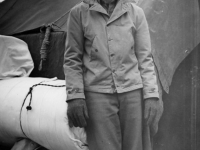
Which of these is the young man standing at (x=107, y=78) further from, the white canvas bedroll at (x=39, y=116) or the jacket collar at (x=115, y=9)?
the white canvas bedroll at (x=39, y=116)

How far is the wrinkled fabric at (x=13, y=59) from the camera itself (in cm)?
262

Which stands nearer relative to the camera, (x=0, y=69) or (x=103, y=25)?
(x=103, y=25)

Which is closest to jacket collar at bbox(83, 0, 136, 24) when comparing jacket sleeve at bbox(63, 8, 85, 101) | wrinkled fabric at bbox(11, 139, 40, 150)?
jacket sleeve at bbox(63, 8, 85, 101)

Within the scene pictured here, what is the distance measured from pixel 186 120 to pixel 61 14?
172 cm

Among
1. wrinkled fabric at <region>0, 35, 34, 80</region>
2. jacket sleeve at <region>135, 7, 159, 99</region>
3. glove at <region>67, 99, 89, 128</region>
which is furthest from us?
wrinkled fabric at <region>0, 35, 34, 80</region>

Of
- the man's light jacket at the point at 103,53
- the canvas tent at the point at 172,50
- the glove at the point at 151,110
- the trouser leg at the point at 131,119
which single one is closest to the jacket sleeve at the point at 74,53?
the man's light jacket at the point at 103,53

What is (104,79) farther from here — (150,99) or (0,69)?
(0,69)

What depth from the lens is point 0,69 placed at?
8.53ft

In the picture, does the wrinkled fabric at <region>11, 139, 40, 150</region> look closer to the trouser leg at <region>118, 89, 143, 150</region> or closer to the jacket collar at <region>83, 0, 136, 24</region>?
the trouser leg at <region>118, 89, 143, 150</region>

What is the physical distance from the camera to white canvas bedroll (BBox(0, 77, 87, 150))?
1713 millimetres

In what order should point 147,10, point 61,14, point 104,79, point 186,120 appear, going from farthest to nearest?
point 61,14 < point 186,120 < point 147,10 < point 104,79

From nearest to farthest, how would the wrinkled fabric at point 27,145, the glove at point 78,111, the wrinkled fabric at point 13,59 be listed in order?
the glove at point 78,111
the wrinkled fabric at point 27,145
the wrinkled fabric at point 13,59

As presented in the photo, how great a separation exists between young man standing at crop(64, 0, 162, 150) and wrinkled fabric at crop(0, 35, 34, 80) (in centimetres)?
125

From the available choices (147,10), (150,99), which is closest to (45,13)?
(147,10)
